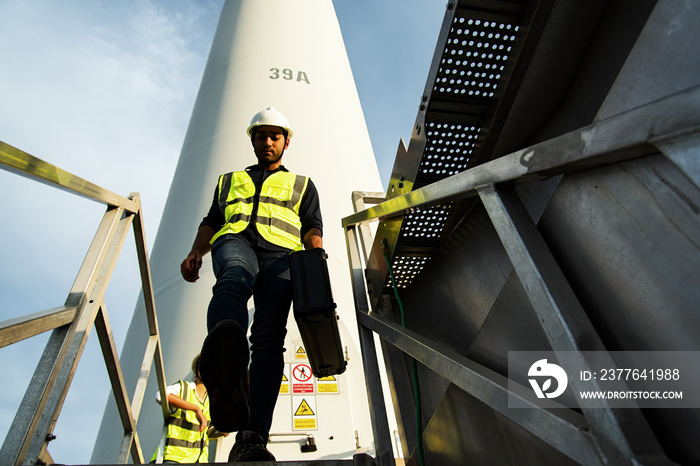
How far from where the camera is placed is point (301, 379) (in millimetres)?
2846

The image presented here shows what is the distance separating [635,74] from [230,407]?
135cm

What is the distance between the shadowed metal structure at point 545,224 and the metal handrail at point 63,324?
1026mm

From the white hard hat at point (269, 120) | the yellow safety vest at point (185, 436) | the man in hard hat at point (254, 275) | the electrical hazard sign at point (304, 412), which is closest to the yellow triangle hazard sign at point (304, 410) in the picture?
the electrical hazard sign at point (304, 412)

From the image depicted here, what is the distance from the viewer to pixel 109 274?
1721 millimetres

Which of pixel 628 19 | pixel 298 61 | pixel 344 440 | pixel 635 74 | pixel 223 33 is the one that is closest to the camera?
pixel 635 74

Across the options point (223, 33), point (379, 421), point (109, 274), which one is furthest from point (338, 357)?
point (223, 33)

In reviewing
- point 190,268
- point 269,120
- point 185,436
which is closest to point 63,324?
point 190,268

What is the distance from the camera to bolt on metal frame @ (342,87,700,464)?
756mm

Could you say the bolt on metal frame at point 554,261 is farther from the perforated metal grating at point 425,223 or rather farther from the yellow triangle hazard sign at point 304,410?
the yellow triangle hazard sign at point 304,410

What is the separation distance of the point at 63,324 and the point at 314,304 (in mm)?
829

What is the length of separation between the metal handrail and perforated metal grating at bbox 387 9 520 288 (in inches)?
48.3

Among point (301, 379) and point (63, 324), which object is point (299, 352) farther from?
point (63, 324)

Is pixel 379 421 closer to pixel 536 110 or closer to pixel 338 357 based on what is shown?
pixel 338 357

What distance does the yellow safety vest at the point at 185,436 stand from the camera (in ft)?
8.77
